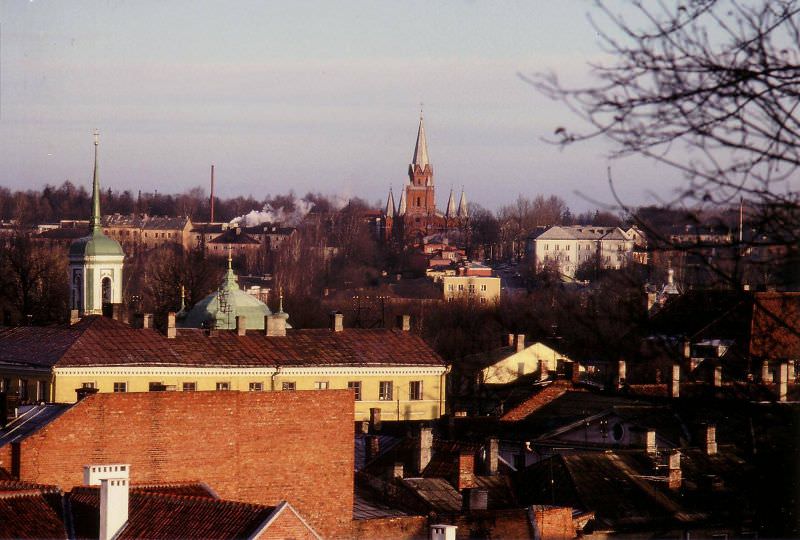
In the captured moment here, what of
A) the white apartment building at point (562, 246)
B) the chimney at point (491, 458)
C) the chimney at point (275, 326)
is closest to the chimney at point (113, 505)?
the chimney at point (491, 458)

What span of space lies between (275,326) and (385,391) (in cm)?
361

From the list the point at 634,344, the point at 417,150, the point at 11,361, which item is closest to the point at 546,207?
the point at 417,150

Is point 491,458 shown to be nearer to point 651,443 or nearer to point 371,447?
point 371,447

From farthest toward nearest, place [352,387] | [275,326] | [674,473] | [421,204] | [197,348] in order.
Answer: [421,204]
[275,326]
[352,387]
[197,348]
[674,473]

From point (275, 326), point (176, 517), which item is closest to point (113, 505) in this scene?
point (176, 517)

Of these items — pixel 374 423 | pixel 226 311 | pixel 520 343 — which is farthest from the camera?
pixel 520 343

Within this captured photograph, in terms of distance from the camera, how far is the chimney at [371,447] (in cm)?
3253

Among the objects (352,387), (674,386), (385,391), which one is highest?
(674,386)

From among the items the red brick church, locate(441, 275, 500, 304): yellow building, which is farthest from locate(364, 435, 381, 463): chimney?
the red brick church

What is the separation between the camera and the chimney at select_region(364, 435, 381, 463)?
32.5 m

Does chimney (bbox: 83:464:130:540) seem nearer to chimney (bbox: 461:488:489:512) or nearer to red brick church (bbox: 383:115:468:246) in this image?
chimney (bbox: 461:488:489:512)

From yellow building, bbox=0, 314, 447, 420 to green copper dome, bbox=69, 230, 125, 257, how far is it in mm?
22169

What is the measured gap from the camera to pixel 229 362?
47719 millimetres

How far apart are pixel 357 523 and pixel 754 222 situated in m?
15.5
